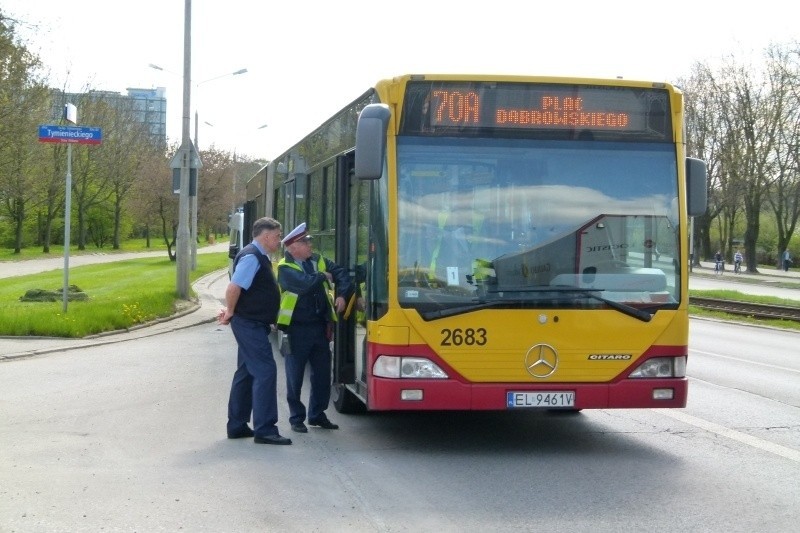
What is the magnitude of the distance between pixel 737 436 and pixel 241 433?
4399 mm

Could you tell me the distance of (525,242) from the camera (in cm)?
856

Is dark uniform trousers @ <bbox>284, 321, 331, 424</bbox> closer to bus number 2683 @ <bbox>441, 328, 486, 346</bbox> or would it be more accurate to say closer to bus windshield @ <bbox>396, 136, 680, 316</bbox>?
bus windshield @ <bbox>396, 136, 680, 316</bbox>

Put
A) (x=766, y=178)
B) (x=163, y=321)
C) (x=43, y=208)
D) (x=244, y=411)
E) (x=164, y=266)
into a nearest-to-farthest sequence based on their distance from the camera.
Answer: (x=244, y=411)
(x=163, y=321)
(x=164, y=266)
(x=766, y=178)
(x=43, y=208)

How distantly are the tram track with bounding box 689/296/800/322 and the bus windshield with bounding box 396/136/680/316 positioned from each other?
20558 mm

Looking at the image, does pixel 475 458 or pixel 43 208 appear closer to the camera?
pixel 475 458

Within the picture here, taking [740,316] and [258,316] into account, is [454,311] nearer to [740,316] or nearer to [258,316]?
→ [258,316]

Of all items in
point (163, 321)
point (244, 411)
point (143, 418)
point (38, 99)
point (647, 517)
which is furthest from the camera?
point (38, 99)

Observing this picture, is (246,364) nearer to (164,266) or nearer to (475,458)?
(475,458)

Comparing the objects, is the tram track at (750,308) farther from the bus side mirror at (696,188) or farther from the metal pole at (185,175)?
the bus side mirror at (696,188)

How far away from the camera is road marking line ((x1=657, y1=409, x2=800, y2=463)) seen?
9078 mm

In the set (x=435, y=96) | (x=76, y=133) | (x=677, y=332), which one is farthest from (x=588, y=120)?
(x=76, y=133)

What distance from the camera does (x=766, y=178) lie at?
57.8 meters

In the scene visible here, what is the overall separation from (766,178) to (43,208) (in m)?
43.6

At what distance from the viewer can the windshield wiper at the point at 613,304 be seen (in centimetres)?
865
